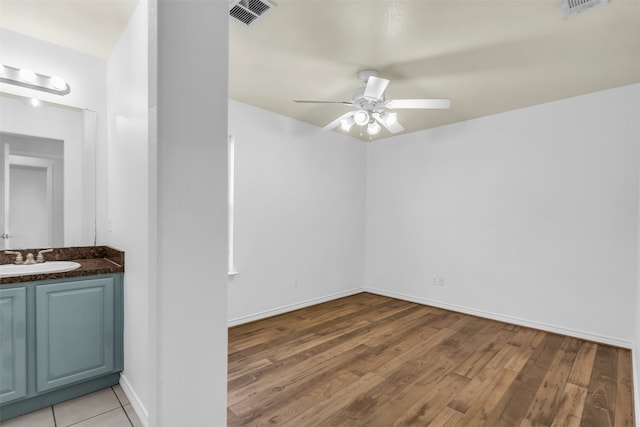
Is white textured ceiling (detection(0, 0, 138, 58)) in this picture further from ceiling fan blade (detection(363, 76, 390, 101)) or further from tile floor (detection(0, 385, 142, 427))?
tile floor (detection(0, 385, 142, 427))

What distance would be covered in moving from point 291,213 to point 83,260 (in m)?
2.28

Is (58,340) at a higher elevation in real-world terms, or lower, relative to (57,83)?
lower

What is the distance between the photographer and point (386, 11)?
195 centimetres

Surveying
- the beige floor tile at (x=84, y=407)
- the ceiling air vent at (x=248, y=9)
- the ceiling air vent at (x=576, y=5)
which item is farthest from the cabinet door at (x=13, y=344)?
the ceiling air vent at (x=576, y=5)

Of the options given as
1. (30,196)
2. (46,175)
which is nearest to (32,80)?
(46,175)

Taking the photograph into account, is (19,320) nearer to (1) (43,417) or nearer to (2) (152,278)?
(1) (43,417)

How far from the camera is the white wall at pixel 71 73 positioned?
2201 mm

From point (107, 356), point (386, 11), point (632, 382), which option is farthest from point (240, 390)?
point (632, 382)

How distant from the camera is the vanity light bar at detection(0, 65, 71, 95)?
2174mm

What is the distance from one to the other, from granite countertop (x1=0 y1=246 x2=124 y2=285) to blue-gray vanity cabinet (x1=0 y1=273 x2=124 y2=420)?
0.11ft

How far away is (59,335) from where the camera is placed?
1.93m

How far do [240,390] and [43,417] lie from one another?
3.79ft

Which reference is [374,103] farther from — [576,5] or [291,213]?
[291,213]

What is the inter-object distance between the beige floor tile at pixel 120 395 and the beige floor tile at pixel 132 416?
0.19ft
